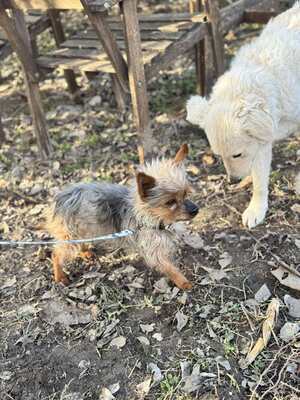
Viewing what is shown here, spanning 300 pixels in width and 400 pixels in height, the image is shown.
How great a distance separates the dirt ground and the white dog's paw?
0.29 feet

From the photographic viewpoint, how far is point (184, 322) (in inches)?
155

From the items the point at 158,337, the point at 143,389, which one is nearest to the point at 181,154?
the point at 158,337

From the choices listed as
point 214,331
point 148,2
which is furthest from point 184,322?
point 148,2

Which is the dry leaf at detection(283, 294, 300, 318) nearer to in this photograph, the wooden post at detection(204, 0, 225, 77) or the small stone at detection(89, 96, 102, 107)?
the wooden post at detection(204, 0, 225, 77)

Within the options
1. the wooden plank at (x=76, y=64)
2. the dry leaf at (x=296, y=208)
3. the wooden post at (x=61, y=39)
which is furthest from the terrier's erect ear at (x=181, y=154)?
the wooden post at (x=61, y=39)

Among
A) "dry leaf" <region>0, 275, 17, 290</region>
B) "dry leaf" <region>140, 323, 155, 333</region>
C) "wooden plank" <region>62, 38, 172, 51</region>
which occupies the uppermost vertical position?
"wooden plank" <region>62, 38, 172, 51</region>

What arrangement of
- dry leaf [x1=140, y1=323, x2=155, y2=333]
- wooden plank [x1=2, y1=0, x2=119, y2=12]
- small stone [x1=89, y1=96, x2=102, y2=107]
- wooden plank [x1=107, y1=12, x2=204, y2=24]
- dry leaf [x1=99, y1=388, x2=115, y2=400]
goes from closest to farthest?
dry leaf [x1=99, y1=388, x2=115, y2=400]
dry leaf [x1=140, y1=323, x2=155, y2=333]
wooden plank [x1=2, y1=0, x2=119, y2=12]
wooden plank [x1=107, y1=12, x2=204, y2=24]
small stone [x1=89, y1=96, x2=102, y2=107]

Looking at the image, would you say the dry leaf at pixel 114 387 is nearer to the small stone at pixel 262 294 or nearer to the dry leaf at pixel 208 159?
the small stone at pixel 262 294

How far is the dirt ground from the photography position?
356 centimetres

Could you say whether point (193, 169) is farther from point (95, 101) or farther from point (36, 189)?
point (95, 101)

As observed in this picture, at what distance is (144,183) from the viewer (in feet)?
12.2

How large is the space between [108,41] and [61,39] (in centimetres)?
249

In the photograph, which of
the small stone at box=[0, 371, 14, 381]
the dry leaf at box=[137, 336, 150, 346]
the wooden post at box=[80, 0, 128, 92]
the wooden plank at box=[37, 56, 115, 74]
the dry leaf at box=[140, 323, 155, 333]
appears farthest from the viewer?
the wooden plank at box=[37, 56, 115, 74]

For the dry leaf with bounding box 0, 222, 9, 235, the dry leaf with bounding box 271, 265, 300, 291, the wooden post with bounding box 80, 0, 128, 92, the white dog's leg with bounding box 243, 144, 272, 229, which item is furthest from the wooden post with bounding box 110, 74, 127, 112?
the dry leaf with bounding box 271, 265, 300, 291
